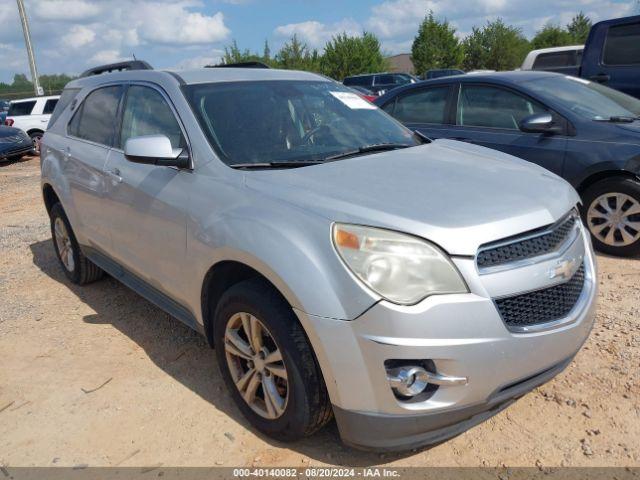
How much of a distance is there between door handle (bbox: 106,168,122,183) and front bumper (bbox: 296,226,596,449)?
1.90 m

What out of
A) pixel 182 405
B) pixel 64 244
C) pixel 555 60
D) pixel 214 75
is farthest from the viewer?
pixel 555 60

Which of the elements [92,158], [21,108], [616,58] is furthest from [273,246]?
[21,108]

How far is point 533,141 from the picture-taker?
5.11 metres

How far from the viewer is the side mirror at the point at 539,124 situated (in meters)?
4.79

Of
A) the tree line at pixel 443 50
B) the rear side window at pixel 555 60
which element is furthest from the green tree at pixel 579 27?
the rear side window at pixel 555 60

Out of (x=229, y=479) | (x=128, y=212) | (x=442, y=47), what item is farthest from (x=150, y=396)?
(x=442, y=47)

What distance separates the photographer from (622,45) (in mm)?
7398

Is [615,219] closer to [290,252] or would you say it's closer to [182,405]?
[290,252]

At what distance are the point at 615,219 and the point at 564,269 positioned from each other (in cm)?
277

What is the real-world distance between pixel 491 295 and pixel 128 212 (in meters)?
2.28

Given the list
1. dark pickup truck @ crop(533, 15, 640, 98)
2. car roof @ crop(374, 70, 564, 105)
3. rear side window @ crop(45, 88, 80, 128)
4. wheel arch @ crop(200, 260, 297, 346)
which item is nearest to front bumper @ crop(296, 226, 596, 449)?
wheel arch @ crop(200, 260, 297, 346)

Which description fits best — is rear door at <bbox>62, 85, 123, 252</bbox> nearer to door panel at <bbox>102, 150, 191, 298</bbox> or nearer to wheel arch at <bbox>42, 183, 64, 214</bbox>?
door panel at <bbox>102, 150, 191, 298</bbox>

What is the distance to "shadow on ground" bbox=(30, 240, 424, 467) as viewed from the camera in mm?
2588

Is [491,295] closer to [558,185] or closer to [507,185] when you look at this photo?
[507,185]
